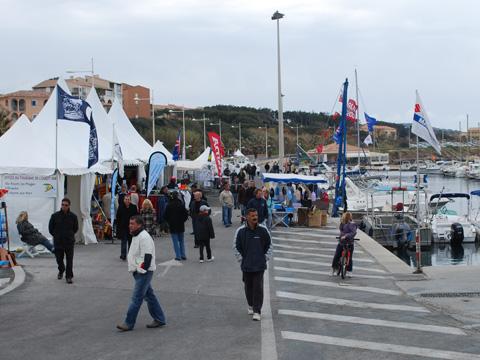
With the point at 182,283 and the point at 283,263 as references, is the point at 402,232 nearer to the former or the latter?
the point at 283,263

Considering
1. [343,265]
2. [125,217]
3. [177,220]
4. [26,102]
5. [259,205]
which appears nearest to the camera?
[343,265]

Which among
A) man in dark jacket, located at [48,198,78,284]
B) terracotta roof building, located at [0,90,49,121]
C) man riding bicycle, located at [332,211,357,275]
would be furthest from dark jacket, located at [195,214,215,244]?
terracotta roof building, located at [0,90,49,121]

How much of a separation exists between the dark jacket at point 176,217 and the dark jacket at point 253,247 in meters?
6.33

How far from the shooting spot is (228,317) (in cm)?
1077

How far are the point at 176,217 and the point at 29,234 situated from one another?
3.85 meters

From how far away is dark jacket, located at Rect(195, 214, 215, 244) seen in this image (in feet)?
54.5

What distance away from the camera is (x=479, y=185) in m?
97.6

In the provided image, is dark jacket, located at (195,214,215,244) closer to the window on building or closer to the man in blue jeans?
the man in blue jeans

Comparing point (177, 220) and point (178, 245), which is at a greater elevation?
point (177, 220)

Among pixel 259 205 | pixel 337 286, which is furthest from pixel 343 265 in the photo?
pixel 259 205

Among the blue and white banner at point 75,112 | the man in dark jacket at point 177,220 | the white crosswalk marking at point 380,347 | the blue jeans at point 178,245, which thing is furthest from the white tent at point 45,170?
the white crosswalk marking at point 380,347

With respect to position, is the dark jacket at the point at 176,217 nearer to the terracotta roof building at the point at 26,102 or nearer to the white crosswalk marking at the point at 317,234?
the white crosswalk marking at the point at 317,234

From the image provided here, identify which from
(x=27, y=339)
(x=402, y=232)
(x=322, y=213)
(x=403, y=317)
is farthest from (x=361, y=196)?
(x=27, y=339)

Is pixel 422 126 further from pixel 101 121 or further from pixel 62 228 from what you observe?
pixel 101 121
